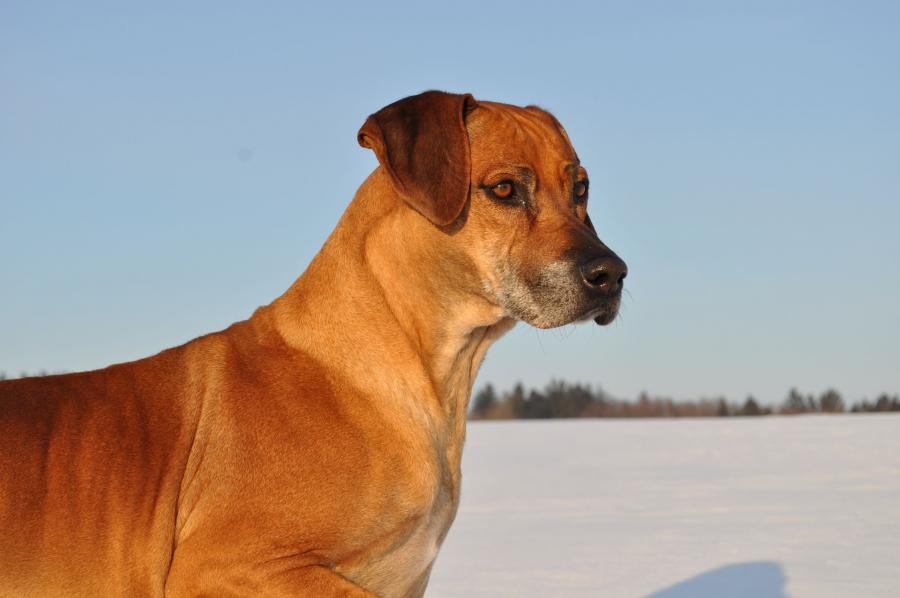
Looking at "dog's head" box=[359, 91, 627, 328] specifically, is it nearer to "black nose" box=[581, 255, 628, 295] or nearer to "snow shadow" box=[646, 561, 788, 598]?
"black nose" box=[581, 255, 628, 295]

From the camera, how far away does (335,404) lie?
5656 mm

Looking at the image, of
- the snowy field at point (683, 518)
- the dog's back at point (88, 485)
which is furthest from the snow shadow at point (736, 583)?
the dog's back at point (88, 485)

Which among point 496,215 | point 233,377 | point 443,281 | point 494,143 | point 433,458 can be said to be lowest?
point 433,458

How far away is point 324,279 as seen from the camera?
6090mm

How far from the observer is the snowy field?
10398mm

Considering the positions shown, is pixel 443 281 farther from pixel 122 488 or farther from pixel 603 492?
pixel 603 492

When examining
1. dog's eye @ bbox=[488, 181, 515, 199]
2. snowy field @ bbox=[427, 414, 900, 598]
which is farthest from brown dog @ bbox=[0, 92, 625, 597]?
snowy field @ bbox=[427, 414, 900, 598]

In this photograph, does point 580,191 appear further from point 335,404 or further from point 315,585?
point 315,585

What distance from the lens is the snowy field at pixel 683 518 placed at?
1040 centimetres

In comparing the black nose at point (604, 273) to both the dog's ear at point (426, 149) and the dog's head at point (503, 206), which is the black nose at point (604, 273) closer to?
the dog's head at point (503, 206)

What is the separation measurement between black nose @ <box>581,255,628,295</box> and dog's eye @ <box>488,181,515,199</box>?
60 cm

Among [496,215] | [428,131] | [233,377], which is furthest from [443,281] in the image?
[233,377]

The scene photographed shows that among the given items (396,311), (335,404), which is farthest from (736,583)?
(335,404)

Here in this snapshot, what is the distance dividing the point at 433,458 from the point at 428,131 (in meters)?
1.84
